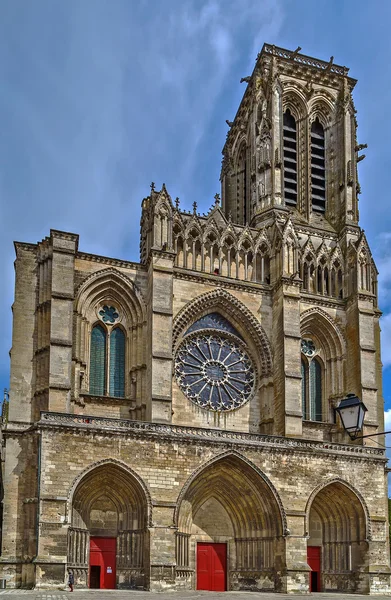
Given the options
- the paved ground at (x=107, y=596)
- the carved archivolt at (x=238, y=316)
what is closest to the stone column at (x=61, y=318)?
the carved archivolt at (x=238, y=316)

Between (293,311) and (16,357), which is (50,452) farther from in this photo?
(293,311)

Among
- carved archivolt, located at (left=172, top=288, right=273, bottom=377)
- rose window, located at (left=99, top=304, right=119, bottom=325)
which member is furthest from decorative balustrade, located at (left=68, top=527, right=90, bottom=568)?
carved archivolt, located at (left=172, top=288, right=273, bottom=377)

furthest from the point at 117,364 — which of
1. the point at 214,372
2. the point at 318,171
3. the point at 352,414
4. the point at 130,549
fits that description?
the point at 352,414

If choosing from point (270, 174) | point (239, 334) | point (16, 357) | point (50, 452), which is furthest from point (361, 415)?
point (270, 174)

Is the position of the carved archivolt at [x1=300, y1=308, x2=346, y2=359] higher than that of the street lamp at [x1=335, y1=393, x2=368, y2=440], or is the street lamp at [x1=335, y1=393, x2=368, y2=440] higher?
the carved archivolt at [x1=300, y1=308, x2=346, y2=359]

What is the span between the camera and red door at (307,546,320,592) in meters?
27.1

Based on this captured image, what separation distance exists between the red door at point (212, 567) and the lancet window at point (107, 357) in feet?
19.5

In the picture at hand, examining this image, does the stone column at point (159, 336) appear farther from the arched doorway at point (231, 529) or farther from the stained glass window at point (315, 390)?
the stained glass window at point (315, 390)

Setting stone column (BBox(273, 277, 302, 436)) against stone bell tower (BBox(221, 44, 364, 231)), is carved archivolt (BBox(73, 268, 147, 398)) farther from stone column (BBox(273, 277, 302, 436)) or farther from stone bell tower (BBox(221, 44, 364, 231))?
stone bell tower (BBox(221, 44, 364, 231))

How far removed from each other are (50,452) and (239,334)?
9.61m

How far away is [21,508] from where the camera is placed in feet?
77.3

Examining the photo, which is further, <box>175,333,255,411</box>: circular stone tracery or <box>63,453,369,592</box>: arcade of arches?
<box>175,333,255,411</box>: circular stone tracery

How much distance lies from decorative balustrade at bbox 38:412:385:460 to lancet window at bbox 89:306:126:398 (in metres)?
2.96

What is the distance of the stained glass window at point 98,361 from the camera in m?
26.8
